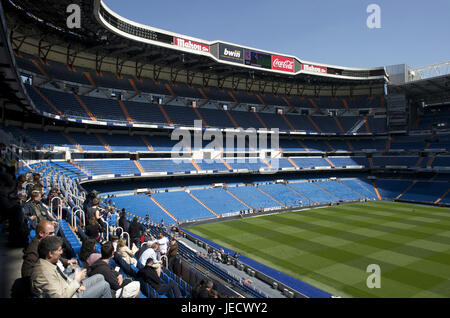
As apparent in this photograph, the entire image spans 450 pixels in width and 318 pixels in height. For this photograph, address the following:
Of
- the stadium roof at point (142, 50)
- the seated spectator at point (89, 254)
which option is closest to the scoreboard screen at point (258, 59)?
the stadium roof at point (142, 50)

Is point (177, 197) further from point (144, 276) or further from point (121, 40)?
point (144, 276)

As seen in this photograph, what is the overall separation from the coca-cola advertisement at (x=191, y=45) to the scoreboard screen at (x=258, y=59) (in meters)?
6.76

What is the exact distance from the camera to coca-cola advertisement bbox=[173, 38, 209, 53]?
1358 inches

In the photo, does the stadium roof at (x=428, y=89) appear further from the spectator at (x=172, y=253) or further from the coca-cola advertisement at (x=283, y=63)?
the spectator at (x=172, y=253)

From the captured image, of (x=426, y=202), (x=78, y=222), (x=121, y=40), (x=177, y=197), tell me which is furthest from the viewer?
(x=426, y=202)

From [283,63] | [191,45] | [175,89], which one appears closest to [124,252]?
[191,45]

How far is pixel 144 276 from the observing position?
7.14 m

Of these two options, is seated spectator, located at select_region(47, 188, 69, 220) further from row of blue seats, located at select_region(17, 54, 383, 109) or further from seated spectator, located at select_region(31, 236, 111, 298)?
row of blue seats, located at select_region(17, 54, 383, 109)

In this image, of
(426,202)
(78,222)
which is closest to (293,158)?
(426,202)

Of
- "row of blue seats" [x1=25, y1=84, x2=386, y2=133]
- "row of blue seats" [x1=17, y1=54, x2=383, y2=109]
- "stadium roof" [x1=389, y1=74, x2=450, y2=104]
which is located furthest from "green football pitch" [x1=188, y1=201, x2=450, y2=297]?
"row of blue seats" [x1=17, y1=54, x2=383, y2=109]

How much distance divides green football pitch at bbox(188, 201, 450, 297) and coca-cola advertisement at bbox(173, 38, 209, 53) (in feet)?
69.0

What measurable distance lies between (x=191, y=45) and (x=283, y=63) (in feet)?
50.4

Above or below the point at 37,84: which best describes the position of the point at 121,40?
above
